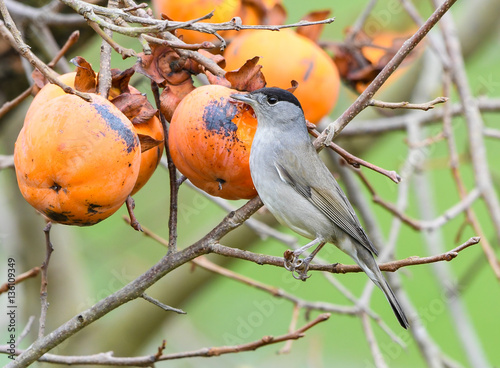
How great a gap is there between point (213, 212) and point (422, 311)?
1.61 metres

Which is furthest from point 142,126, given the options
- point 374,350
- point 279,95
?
point 374,350

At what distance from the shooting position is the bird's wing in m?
2.38

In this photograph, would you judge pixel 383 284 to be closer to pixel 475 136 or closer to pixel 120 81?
pixel 475 136

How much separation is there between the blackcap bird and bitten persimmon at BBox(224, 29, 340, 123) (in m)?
0.07

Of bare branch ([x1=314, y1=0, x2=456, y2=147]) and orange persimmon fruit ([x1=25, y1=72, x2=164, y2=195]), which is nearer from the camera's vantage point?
bare branch ([x1=314, y1=0, x2=456, y2=147])

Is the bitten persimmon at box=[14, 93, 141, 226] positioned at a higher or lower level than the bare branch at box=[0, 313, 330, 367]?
higher

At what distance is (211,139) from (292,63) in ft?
2.02

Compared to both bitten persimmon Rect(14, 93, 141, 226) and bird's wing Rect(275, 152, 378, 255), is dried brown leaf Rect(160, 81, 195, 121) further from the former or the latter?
bird's wing Rect(275, 152, 378, 255)

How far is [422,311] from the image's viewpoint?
3812 mm

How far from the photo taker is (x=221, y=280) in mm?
3775

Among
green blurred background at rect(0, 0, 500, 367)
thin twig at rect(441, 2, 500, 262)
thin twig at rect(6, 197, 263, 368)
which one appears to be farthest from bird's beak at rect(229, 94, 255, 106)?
thin twig at rect(441, 2, 500, 262)

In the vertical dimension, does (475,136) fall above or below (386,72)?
below

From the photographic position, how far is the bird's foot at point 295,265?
174cm

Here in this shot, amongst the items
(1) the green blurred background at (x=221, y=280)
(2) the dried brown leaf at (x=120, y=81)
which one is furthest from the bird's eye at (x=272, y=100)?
(1) the green blurred background at (x=221, y=280)
